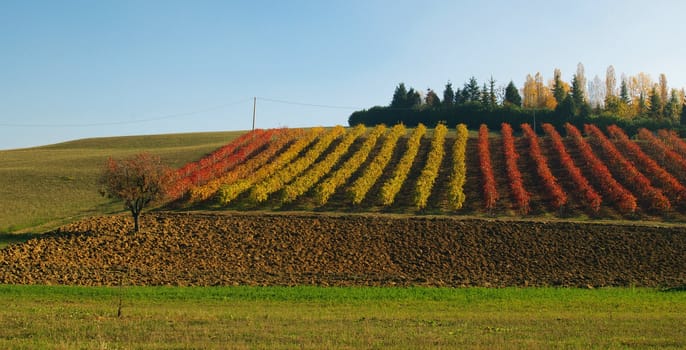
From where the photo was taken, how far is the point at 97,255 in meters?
25.8

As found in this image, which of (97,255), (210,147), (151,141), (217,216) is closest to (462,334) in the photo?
(97,255)

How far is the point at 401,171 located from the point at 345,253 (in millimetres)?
18948

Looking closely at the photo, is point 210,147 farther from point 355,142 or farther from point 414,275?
point 414,275

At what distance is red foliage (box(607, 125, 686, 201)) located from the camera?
37.0 meters

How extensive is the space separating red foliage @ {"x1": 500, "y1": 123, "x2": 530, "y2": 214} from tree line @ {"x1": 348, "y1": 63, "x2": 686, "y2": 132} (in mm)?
18915

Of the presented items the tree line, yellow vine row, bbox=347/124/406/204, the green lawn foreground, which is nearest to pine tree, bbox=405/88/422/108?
the tree line

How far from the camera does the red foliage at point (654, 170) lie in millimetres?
37000

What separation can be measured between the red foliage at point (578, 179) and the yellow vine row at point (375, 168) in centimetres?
1391

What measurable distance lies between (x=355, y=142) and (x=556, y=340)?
48.0 metres

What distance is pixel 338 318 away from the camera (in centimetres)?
1389

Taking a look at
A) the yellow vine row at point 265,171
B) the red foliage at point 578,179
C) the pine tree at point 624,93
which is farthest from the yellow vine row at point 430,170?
the pine tree at point 624,93

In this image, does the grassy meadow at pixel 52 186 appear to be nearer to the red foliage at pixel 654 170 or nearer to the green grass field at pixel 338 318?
the green grass field at pixel 338 318

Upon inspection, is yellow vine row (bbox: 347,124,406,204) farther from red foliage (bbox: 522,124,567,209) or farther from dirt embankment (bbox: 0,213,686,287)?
red foliage (bbox: 522,124,567,209)

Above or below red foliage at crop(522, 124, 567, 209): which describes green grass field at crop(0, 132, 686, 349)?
below
